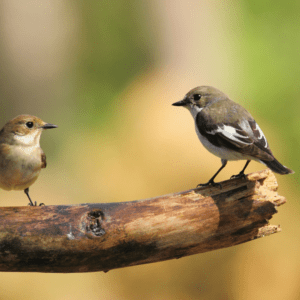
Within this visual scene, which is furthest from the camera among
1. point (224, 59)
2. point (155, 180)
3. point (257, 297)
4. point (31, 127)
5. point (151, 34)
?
point (151, 34)

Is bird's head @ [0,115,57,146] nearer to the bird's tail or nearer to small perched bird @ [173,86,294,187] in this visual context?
small perched bird @ [173,86,294,187]

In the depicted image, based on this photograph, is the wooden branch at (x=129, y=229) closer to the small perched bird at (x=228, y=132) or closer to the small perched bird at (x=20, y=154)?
the small perched bird at (x=228, y=132)

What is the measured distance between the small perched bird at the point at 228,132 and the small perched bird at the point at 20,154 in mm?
1535

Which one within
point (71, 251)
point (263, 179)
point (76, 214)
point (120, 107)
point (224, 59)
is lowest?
point (71, 251)

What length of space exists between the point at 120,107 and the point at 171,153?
2948mm

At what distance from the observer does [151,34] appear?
11438 mm

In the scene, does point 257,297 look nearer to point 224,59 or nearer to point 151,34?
point 224,59

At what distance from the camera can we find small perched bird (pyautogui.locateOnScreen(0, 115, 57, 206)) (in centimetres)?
400

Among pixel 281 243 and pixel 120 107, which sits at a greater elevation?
pixel 120 107

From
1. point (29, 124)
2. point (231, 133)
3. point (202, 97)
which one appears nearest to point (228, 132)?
point (231, 133)

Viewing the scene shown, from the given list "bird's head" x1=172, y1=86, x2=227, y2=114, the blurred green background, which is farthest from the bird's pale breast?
the blurred green background

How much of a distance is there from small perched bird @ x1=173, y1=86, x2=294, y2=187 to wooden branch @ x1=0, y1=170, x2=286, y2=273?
10.8 inches

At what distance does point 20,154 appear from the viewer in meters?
4.05

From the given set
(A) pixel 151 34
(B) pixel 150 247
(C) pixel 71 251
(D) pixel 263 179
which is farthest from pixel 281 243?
(A) pixel 151 34
